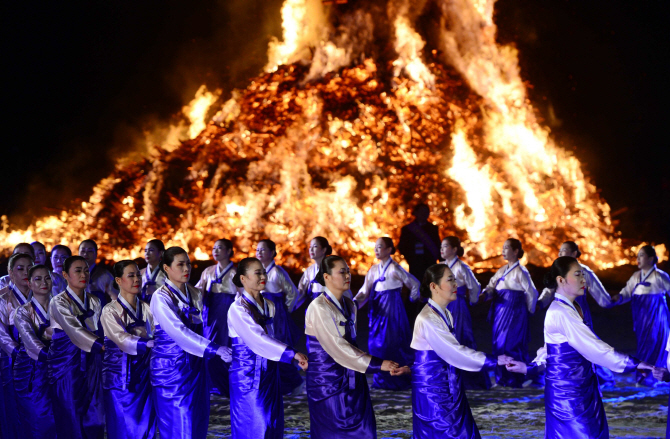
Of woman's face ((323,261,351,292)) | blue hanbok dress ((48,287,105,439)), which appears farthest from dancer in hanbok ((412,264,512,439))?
blue hanbok dress ((48,287,105,439))

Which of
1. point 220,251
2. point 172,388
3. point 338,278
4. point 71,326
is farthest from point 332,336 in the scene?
point 220,251

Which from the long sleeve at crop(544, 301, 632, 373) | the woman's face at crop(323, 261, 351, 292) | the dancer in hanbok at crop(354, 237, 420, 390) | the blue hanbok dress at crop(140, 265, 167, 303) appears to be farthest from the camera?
the dancer in hanbok at crop(354, 237, 420, 390)

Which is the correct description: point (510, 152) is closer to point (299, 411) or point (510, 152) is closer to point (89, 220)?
point (89, 220)

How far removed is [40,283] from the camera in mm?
4883

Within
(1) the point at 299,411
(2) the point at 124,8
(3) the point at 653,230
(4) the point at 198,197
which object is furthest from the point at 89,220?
(3) the point at 653,230

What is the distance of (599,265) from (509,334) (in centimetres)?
852

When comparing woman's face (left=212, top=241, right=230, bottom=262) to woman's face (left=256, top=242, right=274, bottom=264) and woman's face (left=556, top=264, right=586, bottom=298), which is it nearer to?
woman's face (left=256, top=242, right=274, bottom=264)

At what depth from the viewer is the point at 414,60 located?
51.6 ft

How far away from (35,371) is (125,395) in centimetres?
79

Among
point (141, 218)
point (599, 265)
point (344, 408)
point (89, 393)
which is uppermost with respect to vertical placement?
point (141, 218)

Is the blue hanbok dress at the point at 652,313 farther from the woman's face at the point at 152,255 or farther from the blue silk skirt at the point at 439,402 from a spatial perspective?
the woman's face at the point at 152,255

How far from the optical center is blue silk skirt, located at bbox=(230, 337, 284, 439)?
14.2 ft

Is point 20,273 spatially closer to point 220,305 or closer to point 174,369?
point 174,369

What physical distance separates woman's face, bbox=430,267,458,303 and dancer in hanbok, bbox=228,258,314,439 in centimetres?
92
